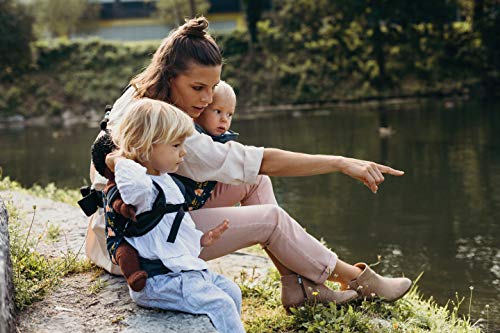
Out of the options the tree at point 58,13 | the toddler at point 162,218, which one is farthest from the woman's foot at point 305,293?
the tree at point 58,13

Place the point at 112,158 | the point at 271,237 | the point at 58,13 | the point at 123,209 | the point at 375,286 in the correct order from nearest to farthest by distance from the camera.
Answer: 1. the point at 123,209
2. the point at 112,158
3. the point at 271,237
4. the point at 375,286
5. the point at 58,13

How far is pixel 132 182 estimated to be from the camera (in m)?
2.85

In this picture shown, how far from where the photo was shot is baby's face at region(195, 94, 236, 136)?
12.3ft

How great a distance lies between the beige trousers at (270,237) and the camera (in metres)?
3.38

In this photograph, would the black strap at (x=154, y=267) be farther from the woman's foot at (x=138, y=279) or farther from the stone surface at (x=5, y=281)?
the stone surface at (x=5, y=281)

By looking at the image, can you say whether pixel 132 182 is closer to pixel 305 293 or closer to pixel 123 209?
pixel 123 209

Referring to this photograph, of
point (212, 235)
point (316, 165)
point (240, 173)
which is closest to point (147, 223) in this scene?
point (212, 235)

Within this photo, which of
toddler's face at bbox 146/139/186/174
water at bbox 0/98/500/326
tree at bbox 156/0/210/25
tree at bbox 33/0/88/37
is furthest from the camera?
tree at bbox 33/0/88/37

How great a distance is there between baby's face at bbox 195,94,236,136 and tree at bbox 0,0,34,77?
22476 millimetres

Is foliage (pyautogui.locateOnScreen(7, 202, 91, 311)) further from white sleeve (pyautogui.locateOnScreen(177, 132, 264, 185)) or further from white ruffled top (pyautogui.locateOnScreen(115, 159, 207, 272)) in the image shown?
white sleeve (pyautogui.locateOnScreen(177, 132, 264, 185))

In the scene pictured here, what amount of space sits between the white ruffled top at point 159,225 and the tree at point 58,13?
31254 millimetres

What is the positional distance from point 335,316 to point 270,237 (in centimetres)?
50

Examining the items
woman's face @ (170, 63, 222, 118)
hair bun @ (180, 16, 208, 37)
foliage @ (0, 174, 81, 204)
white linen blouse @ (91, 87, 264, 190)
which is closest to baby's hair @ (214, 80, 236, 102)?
woman's face @ (170, 63, 222, 118)

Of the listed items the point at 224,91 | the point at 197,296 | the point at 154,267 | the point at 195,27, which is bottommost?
the point at 197,296
